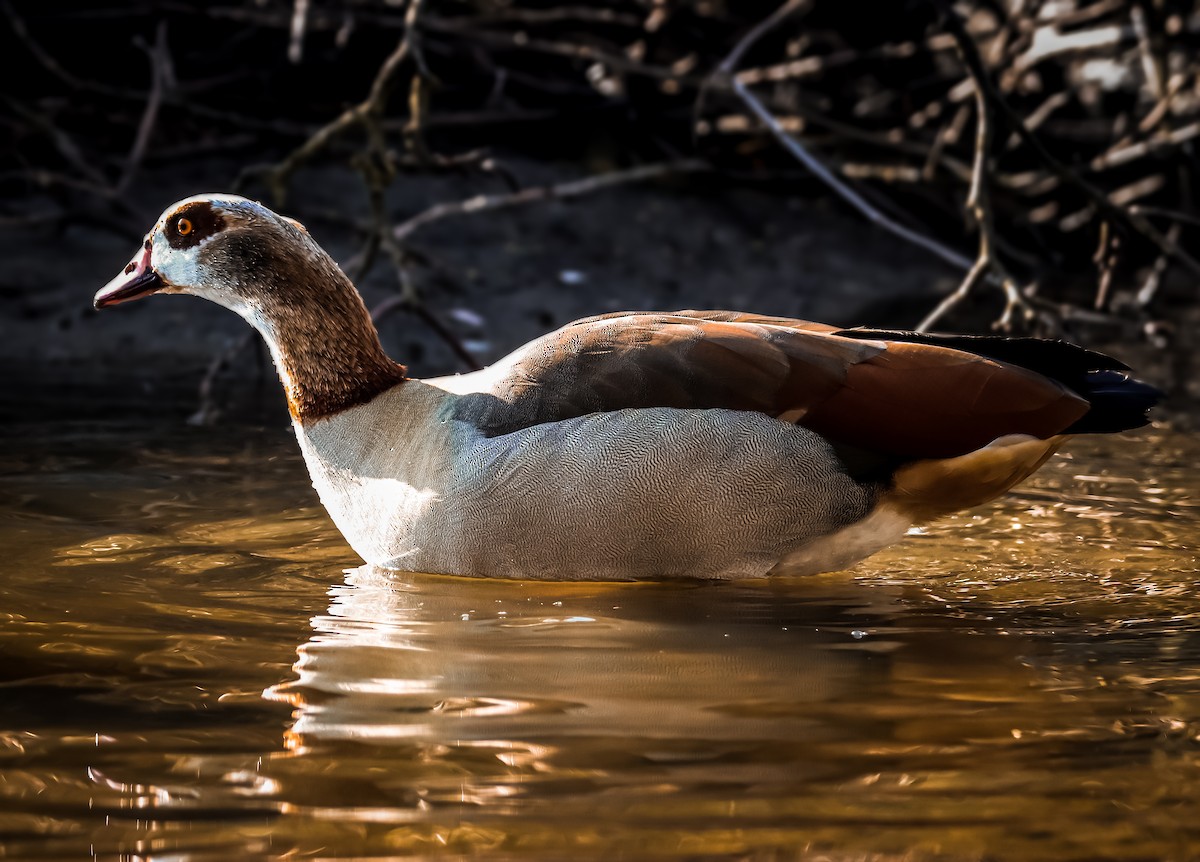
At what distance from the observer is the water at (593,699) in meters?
2.87

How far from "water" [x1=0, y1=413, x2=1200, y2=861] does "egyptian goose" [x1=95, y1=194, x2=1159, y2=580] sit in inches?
5.9

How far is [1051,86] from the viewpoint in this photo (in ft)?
37.2

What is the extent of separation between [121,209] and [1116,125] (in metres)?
6.33

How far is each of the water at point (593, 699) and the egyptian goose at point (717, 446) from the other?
151mm

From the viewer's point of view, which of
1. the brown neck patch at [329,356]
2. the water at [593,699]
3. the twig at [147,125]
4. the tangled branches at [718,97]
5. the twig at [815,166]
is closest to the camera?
the water at [593,699]

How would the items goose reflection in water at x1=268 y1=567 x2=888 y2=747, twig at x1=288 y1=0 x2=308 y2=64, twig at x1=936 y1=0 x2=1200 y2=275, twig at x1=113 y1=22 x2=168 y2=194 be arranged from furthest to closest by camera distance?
twig at x1=288 y1=0 x2=308 y2=64 < twig at x1=113 y1=22 x2=168 y2=194 < twig at x1=936 y1=0 x2=1200 y2=275 < goose reflection in water at x1=268 y1=567 x2=888 y2=747

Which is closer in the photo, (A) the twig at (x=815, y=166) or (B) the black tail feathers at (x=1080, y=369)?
(B) the black tail feathers at (x=1080, y=369)

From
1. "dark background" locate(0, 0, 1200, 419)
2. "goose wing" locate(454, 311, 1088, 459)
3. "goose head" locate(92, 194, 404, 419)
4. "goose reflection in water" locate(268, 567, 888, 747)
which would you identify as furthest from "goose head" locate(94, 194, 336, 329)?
"dark background" locate(0, 0, 1200, 419)

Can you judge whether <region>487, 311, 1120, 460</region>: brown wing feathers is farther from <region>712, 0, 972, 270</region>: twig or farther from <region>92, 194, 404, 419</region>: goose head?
<region>712, 0, 972, 270</region>: twig

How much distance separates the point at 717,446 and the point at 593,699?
1231mm

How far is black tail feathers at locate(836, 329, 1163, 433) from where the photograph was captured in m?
4.77

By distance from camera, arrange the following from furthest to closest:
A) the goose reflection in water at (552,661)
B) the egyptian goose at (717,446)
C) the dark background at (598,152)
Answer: the dark background at (598,152) < the egyptian goose at (717,446) < the goose reflection in water at (552,661)

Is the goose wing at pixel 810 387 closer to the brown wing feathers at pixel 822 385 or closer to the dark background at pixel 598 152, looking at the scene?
the brown wing feathers at pixel 822 385

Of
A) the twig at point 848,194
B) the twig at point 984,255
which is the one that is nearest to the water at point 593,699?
the twig at point 984,255
